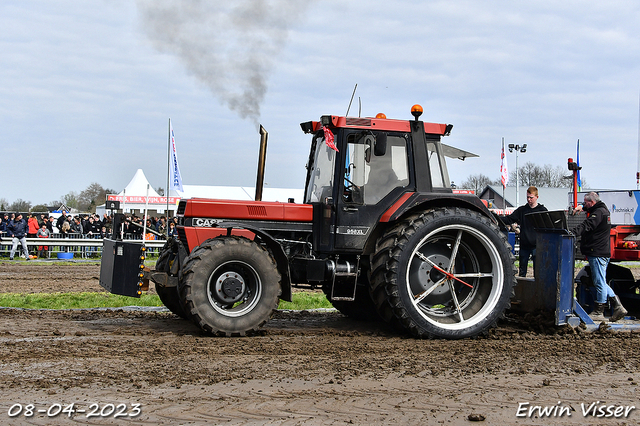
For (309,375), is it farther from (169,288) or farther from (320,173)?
(169,288)

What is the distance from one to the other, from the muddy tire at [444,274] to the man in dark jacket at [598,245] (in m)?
1.37

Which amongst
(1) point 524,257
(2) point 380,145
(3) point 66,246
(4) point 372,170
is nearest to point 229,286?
(4) point 372,170

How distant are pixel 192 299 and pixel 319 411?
2.47 m

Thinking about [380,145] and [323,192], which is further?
[323,192]

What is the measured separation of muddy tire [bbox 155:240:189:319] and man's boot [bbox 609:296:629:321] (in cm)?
511

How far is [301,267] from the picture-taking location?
6750mm

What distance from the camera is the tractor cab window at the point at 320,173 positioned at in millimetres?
6793

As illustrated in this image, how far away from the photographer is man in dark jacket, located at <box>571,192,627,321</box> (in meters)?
7.39

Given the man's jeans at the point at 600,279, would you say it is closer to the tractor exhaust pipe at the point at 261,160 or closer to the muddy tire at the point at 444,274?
the muddy tire at the point at 444,274

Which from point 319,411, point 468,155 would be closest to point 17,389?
point 319,411

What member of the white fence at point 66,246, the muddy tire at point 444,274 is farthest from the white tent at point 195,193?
the muddy tire at point 444,274

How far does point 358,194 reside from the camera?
661 centimetres

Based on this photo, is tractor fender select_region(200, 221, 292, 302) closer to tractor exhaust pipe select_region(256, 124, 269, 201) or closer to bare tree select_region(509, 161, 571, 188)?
tractor exhaust pipe select_region(256, 124, 269, 201)

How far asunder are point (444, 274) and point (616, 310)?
2.31 metres
